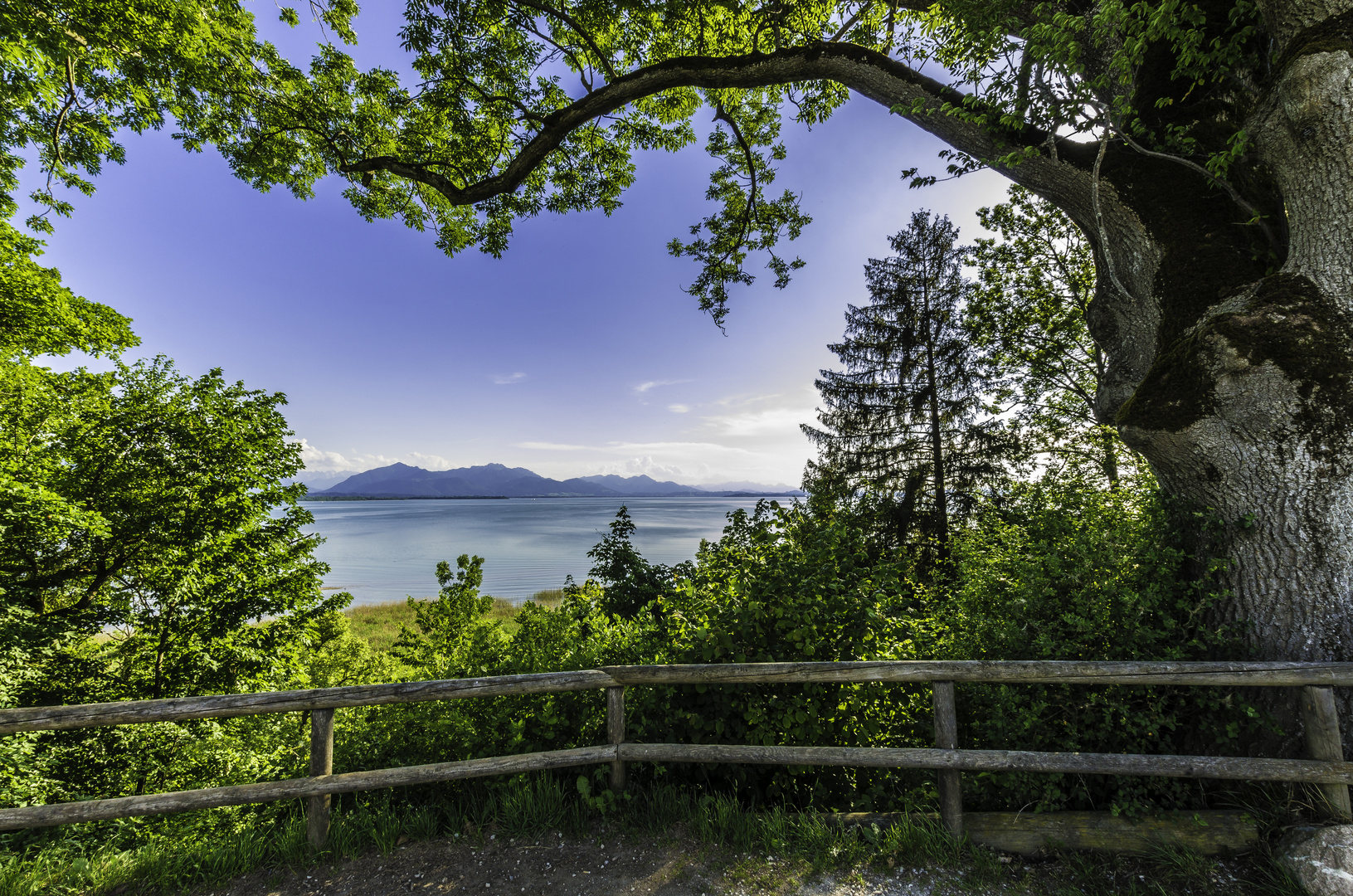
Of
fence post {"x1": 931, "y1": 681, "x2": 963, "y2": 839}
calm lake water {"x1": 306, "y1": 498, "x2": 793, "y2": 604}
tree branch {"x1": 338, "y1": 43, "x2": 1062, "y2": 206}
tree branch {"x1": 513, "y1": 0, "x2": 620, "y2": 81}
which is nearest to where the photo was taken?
fence post {"x1": 931, "y1": 681, "x2": 963, "y2": 839}

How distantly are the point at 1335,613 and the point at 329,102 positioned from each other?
12073mm

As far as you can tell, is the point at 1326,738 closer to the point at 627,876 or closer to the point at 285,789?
the point at 627,876

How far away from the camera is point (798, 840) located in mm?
2848

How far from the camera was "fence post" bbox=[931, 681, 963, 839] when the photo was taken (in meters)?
2.85

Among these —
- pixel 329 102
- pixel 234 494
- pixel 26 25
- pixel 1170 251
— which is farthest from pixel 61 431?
pixel 1170 251

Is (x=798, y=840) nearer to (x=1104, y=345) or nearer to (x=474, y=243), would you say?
(x=1104, y=345)

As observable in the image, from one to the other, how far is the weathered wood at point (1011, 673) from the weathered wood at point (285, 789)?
2.25 ft

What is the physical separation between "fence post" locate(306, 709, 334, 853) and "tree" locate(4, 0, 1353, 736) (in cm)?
611

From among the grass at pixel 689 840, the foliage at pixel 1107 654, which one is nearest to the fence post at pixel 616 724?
the grass at pixel 689 840

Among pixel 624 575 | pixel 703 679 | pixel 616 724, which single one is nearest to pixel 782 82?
pixel 703 679

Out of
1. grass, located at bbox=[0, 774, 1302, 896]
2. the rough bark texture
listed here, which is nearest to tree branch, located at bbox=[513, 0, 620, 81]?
the rough bark texture

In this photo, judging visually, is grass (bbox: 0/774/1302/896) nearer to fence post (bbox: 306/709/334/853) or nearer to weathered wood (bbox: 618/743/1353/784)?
fence post (bbox: 306/709/334/853)

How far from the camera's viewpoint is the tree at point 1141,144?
3016 mm

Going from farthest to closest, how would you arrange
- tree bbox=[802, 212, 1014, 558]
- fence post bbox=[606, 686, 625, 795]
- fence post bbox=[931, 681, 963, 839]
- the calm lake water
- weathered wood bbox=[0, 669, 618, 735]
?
the calm lake water
tree bbox=[802, 212, 1014, 558]
fence post bbox=[606, 686, 625, 795]
fence post bbox=[931, 681, 963, 839]
weathered wood bbox=[0, 669, 618, 735]
